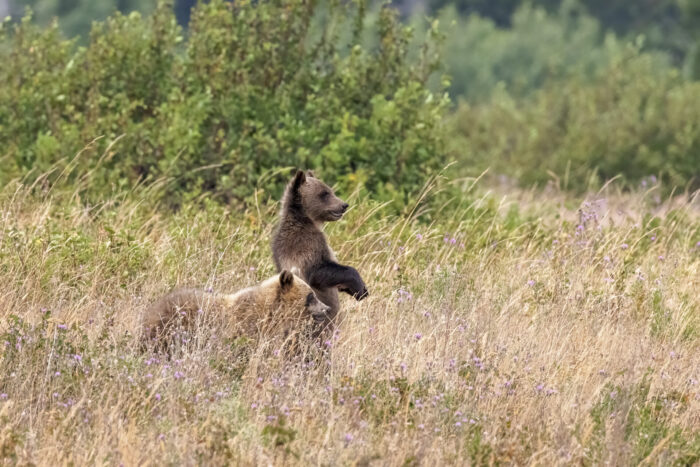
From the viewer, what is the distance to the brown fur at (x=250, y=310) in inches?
277

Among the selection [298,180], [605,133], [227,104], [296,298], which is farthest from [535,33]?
[296,298]

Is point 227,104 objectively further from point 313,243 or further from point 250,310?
point 250,310

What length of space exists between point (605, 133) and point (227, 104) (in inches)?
539

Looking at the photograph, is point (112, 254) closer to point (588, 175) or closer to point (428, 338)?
point (428, 338)

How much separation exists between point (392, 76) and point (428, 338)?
6.68 m

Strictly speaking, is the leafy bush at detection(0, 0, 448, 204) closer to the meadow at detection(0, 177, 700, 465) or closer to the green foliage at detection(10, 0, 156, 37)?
the meadow at detection(0, 177, 700, 465)

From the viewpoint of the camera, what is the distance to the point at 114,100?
13000mm

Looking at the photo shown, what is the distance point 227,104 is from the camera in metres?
12.7

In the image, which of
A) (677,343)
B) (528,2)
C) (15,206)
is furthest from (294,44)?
(528,2)

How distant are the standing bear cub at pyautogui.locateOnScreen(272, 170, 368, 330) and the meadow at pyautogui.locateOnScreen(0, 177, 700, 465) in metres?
0.27

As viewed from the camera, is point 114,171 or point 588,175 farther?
point 588,175

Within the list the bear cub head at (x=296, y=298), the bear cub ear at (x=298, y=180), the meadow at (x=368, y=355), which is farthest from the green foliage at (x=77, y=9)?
the bear cub head at (x=296, y=298)

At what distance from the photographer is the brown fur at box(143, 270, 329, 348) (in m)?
7.04

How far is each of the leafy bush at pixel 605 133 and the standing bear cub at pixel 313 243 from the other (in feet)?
44.9
